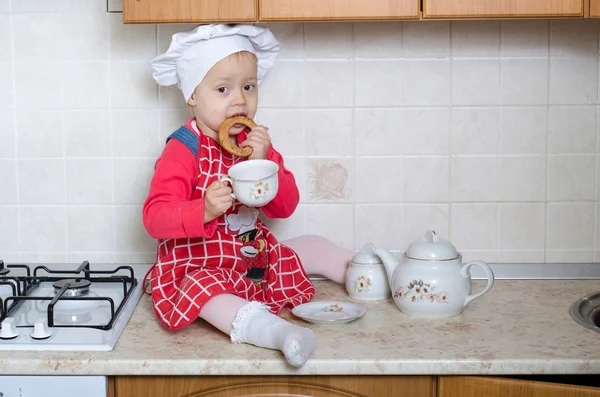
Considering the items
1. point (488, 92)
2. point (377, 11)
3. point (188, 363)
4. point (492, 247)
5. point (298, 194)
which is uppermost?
point (377, 11)

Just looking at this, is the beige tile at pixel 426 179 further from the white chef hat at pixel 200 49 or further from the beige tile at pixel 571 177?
the white chef hat at pixel 200 49

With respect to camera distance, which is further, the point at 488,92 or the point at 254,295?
the point at 488,92

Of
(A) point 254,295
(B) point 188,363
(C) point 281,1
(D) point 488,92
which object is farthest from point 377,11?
(B) point 188,363

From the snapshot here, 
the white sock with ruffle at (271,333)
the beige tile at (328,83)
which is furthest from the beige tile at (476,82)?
the white sock with ruffle at (271,333)

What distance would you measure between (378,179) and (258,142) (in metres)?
0.41

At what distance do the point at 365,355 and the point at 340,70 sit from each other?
30.4 inches

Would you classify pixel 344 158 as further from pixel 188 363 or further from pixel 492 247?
pixel 188 363

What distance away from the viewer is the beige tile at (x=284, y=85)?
186 centimetres

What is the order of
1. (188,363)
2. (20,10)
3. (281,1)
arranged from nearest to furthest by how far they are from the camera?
(188,363) < (281,1) < (20,10)

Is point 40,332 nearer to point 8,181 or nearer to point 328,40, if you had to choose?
point 8,181

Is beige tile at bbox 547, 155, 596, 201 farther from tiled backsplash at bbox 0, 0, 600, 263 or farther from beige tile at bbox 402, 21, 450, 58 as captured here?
beige tile at bbox 402, 21, 450, 58

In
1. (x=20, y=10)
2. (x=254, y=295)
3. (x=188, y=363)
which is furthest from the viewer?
(x=20, y=10)

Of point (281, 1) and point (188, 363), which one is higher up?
point (281, 1)

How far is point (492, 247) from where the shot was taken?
1.93 meters
